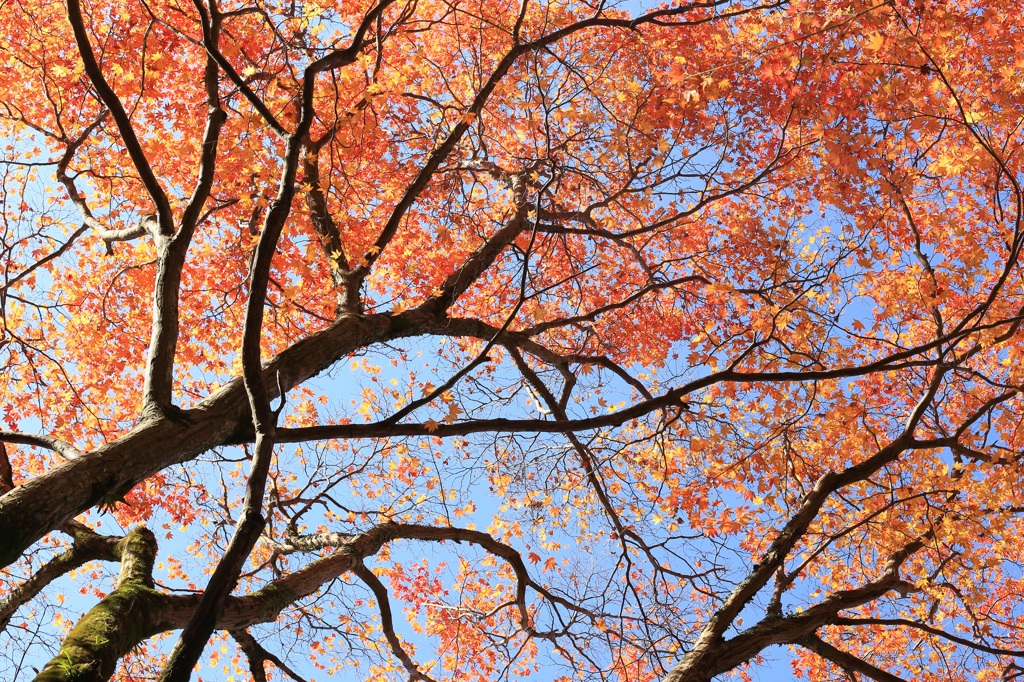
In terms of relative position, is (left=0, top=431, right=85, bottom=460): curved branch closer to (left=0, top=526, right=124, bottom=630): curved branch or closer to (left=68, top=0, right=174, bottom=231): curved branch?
(left=0, top=526, right=124, bottom=630): curved branch

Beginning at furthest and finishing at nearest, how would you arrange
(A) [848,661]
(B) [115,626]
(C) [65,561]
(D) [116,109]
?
(A) [848,661], (C) [65,561], (D) [116,109], (B) [115,626]

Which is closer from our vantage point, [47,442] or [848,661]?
[47,442]

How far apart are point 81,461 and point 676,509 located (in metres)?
6.03

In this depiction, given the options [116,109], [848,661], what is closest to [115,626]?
[116,109]

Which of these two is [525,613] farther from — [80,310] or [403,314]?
[80,310]

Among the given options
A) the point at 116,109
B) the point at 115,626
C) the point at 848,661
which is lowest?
the point at 115,626

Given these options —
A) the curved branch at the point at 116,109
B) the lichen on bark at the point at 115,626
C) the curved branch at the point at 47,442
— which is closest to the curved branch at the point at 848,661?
the lichen on bark at the point at 115,626

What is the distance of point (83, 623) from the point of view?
4055 mm

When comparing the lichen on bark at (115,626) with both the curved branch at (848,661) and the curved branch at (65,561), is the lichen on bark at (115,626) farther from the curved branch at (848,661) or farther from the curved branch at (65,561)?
the curved branch at (848,661)

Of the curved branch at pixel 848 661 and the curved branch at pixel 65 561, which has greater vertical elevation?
the curved branch at pixel 65 561

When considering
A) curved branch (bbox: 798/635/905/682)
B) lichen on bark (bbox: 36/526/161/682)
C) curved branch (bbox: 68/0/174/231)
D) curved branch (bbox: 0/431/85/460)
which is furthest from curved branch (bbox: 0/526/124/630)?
curved branch (bbox: 798/635/905/682)

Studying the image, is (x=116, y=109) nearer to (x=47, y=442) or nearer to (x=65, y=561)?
(x=47, y=442)

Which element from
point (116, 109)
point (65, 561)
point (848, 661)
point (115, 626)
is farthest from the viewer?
point (848, 661)

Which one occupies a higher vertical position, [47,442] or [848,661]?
[47,442]
